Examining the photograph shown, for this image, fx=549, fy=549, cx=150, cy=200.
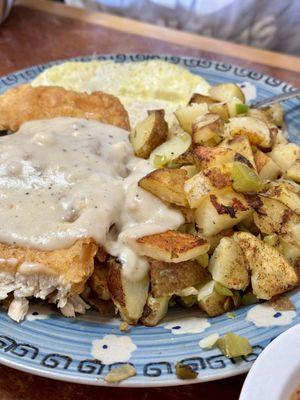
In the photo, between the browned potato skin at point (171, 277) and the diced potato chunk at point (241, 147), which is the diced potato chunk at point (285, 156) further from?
the browned potato skin at point (171, 277)

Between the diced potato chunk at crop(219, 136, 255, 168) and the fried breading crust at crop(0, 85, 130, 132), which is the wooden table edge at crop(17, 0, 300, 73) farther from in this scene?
the diced potato chunk at crop(219, 136, 255, 168)

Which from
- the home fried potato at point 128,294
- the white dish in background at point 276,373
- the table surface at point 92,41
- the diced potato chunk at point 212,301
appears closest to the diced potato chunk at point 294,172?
the diced potato chunk at point 212,301

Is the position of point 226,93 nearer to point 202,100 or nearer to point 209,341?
point 202,100

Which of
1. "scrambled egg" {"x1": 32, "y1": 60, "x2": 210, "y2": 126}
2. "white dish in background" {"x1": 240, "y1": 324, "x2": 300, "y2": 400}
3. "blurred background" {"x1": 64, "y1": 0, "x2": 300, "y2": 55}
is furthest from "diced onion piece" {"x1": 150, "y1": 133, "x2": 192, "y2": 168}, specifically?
"blurred background" {"x1": 64, "y1": 0, "x2": 300, "y2": 55}

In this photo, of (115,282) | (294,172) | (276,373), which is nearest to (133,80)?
(294,172)

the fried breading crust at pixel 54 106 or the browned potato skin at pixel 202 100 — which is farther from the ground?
the browned potato skin at pixel 202 100

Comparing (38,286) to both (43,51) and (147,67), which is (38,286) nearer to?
(147,67)
